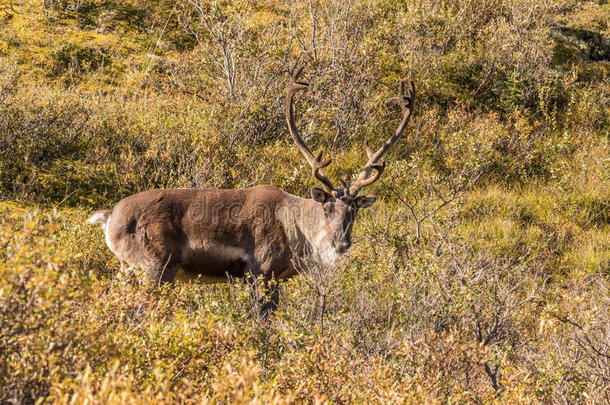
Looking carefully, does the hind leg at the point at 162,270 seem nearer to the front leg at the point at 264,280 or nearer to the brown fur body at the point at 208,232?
the brown fur body at the point at 208,232

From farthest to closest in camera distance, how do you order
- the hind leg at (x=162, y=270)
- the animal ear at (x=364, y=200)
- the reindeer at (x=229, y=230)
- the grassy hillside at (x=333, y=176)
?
the animal ear at (x=364, y=200)
the reindeer at (x=229, y=230)
the hind leg at (x=162, y=270)
the grassy hillside at (x=333, y=176)

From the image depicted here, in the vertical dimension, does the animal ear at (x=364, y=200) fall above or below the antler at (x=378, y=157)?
below

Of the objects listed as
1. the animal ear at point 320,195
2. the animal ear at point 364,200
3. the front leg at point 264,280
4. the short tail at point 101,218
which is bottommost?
the front leg at point 264,280

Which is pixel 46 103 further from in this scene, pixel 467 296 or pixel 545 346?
pixel 545 346

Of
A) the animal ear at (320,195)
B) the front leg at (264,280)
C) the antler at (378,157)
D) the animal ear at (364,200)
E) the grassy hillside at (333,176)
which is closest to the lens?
the grassy hillside at (333,176)

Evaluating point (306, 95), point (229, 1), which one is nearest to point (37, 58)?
point (229, 1)

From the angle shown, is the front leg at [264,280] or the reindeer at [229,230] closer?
the reindeer at [229,230]

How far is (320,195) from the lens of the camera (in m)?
6.66

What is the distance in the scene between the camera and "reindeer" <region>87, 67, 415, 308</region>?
19.3ft

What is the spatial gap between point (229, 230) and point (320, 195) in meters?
1.29

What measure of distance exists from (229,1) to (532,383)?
970 centimetres

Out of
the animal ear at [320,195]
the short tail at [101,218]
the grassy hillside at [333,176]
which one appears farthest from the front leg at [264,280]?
the short tail at [101,218]

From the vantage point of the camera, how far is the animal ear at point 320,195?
6.56 m

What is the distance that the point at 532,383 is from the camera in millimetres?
4777
